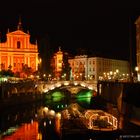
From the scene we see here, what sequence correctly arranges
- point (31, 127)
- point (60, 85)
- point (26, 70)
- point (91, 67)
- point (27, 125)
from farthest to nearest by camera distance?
point (91, 67)
point (26, 70)
point (60, 85)
point (27, 125)
point (31, 127)

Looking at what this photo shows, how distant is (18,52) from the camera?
66312 millimetres

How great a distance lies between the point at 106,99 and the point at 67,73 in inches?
1091

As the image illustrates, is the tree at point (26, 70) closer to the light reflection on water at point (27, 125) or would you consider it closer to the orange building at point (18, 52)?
the orange building at point (18, 52)

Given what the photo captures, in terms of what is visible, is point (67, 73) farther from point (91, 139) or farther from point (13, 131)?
point (91, 139)

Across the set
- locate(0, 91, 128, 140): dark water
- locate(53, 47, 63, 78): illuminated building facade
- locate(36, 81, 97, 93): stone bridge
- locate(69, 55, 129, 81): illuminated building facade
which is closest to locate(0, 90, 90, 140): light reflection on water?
locate(0, 91, 128, 140): dark water

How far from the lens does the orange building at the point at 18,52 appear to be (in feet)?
213

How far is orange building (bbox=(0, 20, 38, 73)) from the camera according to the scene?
6481 cm

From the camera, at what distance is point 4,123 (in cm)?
3100

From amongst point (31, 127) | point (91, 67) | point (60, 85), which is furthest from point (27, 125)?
point (91, 67)

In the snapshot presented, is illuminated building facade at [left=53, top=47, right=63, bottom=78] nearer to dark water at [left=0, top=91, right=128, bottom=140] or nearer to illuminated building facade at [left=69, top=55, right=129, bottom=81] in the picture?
illuminated building facade at [left=69, top=55, right=129, bottom=81]

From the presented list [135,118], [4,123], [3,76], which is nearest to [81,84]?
[3,76]

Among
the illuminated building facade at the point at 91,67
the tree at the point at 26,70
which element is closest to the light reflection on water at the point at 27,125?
the tree at the point at 26,70

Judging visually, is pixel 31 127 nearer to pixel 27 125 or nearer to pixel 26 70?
pixel 27 125

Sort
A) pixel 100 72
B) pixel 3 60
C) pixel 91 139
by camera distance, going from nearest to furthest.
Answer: pixel 91 139
pixel 3 60
pixel 100 72
